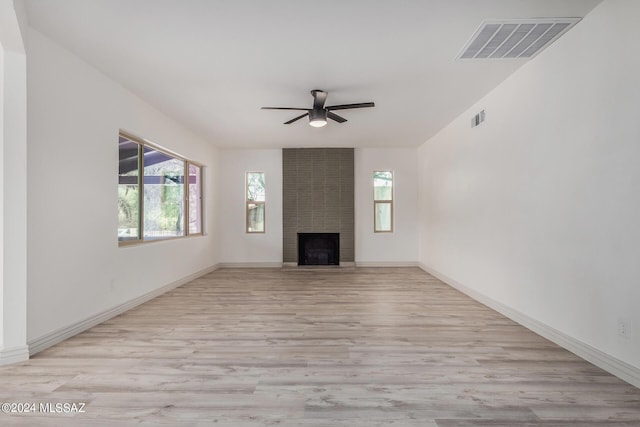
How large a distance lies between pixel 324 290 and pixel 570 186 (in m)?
3.51

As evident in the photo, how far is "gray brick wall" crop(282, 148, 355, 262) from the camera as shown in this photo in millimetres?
7504

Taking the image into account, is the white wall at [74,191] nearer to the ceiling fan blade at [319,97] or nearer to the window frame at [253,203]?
the ceiling fan blade at [319,97]

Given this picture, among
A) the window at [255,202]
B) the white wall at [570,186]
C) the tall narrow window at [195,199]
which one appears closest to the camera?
the white wall at [570,186]

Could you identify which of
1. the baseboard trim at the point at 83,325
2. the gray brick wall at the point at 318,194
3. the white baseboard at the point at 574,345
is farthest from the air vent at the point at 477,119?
the baseboard trim at the point at 83,325

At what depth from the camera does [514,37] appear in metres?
2.80

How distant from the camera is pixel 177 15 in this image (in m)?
2.51

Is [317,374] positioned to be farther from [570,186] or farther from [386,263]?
[386,263]

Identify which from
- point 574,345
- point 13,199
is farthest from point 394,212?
point 13,199

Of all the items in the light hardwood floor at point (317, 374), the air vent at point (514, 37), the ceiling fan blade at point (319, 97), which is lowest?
the light hardwood floor at point (317, 374)

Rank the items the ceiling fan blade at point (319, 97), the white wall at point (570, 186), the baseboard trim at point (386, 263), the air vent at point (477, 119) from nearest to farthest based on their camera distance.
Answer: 1. the white wall at point (570, 186)
2. the ceiling fan blade at point (319, 97)
3. the air vent at point (477, 119)
4. the baseboard trim at point (386, 263)

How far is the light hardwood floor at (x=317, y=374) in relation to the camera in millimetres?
1872

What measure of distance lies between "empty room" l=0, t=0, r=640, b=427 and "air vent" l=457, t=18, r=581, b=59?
2 centimetres

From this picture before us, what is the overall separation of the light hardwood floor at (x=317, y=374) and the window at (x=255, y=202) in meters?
3.71

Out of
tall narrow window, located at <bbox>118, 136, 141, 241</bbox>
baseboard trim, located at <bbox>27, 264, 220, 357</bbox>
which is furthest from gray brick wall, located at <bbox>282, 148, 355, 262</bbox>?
tall narrow window, located at <bbox>118, 136, 141, 241</bbox>
